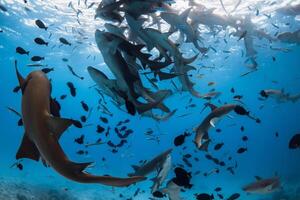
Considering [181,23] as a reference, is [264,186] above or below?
below

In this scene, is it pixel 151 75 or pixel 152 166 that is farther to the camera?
pixel 151 75

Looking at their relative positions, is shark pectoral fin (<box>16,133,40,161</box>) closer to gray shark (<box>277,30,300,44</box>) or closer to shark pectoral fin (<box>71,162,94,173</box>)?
shark pectoral fin (<box>71,162,94,173</box>)

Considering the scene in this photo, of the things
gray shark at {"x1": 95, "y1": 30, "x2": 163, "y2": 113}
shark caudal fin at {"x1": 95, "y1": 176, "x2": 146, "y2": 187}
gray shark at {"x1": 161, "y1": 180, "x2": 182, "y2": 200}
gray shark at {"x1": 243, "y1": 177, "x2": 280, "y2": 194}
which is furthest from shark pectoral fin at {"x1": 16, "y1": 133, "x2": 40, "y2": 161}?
gray shark at {"x1": 243, "y1": 177, "x2": 280, "y2": 194}

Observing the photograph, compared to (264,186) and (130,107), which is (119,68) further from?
(264,186)

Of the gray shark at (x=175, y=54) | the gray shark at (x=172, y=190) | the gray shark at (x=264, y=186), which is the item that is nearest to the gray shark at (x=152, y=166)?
the gray shark at (x=172, y=190)

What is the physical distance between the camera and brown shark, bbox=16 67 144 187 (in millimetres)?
2057

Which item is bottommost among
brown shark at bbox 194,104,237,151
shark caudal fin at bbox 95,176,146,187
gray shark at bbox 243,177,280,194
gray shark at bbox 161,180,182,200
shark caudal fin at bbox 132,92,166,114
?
gray shark at bbox 243,177,280,194

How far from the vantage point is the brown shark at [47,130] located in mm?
2057

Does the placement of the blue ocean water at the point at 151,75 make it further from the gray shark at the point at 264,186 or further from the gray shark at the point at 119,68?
the gray shark at the point at 264,186

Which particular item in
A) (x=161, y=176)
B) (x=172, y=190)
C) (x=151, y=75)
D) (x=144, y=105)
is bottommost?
(x=151, y=75)

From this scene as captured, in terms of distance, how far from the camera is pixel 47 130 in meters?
2.17

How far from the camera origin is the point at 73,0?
22125 mm

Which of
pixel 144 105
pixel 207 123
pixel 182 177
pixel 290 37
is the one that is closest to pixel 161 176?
pixel 182 177

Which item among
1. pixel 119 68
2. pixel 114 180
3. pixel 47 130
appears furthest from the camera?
pixel 119 68
